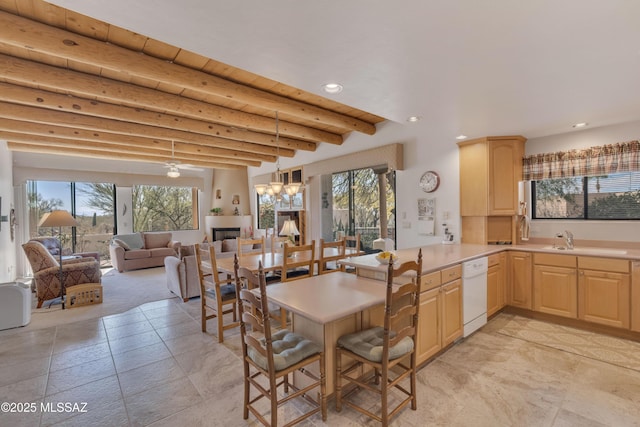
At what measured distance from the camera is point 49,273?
452cm

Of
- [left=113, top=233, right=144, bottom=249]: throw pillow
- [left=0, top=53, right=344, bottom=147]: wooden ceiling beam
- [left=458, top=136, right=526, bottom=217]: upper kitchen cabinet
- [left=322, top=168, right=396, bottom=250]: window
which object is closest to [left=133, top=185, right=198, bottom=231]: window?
[left=113, top=233, right=144, bottom=249]: throw pillow

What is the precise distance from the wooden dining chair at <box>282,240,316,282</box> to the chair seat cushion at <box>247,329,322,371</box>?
4.03ft

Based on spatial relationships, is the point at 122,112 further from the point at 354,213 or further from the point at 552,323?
the point at 552,323

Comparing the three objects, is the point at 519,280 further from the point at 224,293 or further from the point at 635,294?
the point at 224,293

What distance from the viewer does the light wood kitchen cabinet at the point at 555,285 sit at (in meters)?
3.38

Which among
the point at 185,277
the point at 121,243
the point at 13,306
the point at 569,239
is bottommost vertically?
the point at 13,306

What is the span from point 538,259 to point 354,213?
9.78ft

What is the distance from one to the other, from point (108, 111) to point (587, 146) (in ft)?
20.5

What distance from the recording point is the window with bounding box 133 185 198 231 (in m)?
8.65

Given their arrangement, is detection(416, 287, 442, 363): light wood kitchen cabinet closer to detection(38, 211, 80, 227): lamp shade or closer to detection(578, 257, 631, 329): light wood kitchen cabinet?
detection(578, 257, 631, 329): light wood kitchen cabinet

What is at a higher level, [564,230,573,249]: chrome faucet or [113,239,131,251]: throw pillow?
[564,230,573,249]: chrome faucet

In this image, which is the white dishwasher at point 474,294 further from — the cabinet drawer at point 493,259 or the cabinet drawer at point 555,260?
the cabinet drawer at point 555,260

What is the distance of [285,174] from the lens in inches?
286

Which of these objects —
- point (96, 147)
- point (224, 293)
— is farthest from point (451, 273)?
point (96, 147)
